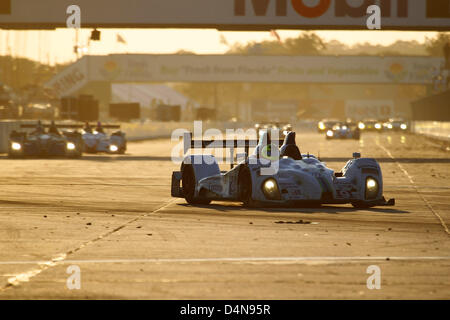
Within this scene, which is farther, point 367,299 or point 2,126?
point 2,126

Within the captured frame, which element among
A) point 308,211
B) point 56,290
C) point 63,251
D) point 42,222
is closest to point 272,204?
point 308,211

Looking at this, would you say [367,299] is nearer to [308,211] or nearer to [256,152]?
[308,211]

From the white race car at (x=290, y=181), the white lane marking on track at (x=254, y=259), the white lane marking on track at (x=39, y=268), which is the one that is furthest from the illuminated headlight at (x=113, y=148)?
the white lane marking on track at (x=254, y=259)

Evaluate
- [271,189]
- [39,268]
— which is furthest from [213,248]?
[271,189]

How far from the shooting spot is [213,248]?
1128cm

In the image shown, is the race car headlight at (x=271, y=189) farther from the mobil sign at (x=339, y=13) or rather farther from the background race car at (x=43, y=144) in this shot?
the mobil sign at (x=339, y=13)

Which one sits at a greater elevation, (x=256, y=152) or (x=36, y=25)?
(x=36, y=25)

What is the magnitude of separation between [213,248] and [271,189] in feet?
16.5

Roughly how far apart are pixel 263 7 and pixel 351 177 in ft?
77.1

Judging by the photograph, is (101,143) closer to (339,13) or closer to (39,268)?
(339,13)

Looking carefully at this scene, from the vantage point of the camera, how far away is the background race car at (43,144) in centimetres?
3825

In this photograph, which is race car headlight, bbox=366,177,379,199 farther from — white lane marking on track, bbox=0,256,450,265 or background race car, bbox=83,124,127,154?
background race car, bbox=83,124,127,154

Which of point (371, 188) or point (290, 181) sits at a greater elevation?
point (290, 181)

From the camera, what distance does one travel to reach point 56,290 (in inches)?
331
